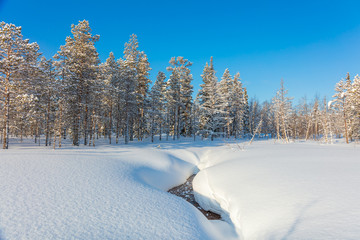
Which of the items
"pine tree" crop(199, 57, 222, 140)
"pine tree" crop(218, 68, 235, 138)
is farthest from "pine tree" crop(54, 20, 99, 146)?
"pine tree" crop(218, 68, 235, 138)

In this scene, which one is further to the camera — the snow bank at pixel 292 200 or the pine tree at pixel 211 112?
the pine tree at pixel 211 112

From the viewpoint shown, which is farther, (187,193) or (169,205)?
(187,193)

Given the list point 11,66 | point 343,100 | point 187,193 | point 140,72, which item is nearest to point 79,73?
point 11,66

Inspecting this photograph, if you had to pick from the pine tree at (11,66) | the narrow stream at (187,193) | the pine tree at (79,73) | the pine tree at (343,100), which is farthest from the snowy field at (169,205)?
the pine tree at (343,100)

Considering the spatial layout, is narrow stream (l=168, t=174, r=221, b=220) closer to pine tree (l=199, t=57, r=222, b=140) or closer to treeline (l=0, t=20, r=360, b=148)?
treeline (l=0, t=20, r=360, b=148)

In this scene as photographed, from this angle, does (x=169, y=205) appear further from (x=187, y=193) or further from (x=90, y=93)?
(x=90, y=93)

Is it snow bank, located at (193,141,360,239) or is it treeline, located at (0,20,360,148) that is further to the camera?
treeline, located at (0,20,360,148)

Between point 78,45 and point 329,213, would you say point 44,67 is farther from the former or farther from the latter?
point 329,213

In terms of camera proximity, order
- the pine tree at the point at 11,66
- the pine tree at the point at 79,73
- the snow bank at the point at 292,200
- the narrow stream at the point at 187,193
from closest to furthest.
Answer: the snow bank at the point at 292,200 → the narrow stream at the point at 187,193 → the pine tree at the point at 11,66 → the pine tree at the point at 79,73

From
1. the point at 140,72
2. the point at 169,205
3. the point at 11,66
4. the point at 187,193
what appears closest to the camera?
the point at 169,205

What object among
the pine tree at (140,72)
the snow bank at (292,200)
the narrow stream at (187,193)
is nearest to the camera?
the snow bank at (292,200)

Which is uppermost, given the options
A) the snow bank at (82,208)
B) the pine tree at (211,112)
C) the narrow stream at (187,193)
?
the pine tree at (211,112)

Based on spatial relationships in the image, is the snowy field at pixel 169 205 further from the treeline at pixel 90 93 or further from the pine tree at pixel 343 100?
the pine tree at pixel 343 100

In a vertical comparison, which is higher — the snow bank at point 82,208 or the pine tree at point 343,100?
the pine tree at point 343,100
